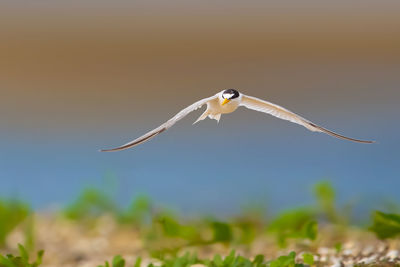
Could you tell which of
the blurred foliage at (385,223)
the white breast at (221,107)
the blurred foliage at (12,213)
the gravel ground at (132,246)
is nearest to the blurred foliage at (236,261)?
the gravel ground at (132,246)

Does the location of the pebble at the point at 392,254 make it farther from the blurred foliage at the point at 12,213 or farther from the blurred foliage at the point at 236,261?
the blurred foliage at the point at 12,213

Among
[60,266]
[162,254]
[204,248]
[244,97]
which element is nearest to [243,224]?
[204,248]

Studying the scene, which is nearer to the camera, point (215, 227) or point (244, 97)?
point (244, 97)

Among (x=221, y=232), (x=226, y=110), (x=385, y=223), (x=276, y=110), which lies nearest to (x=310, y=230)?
(x=385, y=223)

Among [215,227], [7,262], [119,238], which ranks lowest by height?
[7,262]

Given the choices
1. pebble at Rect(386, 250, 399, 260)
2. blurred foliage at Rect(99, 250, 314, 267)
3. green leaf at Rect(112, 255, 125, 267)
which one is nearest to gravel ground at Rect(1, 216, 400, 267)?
pebble at Rect(386, 250, 399, 260)

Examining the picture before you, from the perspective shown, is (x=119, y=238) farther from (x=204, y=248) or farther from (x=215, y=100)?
(x=215, y=100)

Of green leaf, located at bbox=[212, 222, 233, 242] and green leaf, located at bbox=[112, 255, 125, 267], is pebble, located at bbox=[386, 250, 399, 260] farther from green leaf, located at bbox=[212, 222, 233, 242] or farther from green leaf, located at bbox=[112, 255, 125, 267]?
green leaf, located at bbox=[112, 255, 125, 267]

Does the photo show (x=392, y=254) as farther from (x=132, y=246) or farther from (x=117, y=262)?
(x=132, y=246)
